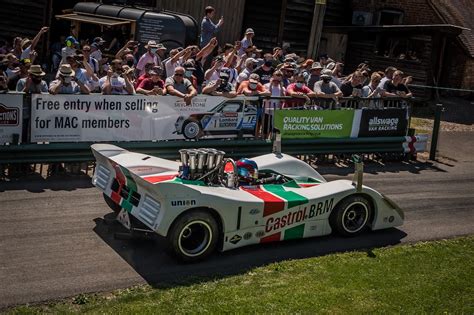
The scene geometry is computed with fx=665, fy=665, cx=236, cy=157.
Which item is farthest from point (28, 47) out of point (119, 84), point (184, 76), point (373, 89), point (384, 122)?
point (384, 122)

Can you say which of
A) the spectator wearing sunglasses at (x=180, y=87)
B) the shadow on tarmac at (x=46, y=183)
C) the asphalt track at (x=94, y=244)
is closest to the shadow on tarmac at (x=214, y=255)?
the asphalt track at (x=94, y=244)

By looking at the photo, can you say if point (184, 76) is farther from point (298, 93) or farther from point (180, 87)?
point (298, 93)

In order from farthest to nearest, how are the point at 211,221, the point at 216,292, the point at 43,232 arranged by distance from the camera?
the point at 43,232
the point at 211,221
the point at 216,292

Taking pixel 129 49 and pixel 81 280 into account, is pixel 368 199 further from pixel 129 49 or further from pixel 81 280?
pixel 129 49

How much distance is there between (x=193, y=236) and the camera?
874 cm

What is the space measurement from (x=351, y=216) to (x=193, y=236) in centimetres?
271

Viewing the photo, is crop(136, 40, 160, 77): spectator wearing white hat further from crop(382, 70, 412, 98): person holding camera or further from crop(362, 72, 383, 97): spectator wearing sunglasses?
crop(382, 70, 412, 98): person holding camera

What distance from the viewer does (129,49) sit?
1602cm

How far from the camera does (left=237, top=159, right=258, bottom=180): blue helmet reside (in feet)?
31.3

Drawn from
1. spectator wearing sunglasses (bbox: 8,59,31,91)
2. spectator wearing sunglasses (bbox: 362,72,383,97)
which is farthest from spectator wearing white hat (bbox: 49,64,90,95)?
spectator wearing sunglasses (bbox: 362,72,383,97)

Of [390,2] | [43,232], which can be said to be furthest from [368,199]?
[390,2]

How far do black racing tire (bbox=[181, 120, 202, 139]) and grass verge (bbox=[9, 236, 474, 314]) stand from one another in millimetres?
4589

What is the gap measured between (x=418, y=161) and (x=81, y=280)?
10240 mm

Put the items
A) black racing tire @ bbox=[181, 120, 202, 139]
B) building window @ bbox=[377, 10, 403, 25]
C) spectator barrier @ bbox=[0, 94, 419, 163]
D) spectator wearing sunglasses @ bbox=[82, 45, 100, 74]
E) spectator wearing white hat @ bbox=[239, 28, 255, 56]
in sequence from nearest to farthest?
1. spectator barrier @ bbox=[0, 94, 419, 163]
2. black racing tire @ bbox=[181, 120, 202, 139]
3. spectator wearing sunglasses @ bbox=[82, 45, 100, 74]
4. spectator wearing white hat @ bbox=[239, 28, 255, 56]
5. building window @ bbox=[377, 10, 403, 25]
